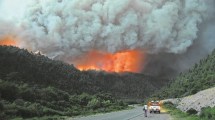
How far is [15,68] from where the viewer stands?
559 ft

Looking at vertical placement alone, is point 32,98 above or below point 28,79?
below

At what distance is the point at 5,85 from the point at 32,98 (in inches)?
423

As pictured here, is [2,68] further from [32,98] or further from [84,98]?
[32,98]

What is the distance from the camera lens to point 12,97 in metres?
85.0

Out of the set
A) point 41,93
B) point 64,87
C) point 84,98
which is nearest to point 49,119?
point 41,93

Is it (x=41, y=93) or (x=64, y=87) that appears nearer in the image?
(x=41, y=93)

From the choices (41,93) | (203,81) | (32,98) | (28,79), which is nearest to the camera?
(32,98)

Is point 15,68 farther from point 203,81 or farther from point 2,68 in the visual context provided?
point 203,81

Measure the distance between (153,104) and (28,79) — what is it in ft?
283

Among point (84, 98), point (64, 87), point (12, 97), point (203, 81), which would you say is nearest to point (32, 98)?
point (12, 97)

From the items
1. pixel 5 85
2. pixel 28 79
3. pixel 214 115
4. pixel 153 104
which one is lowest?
pixel 214 115

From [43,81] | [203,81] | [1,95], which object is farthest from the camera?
[203,81]

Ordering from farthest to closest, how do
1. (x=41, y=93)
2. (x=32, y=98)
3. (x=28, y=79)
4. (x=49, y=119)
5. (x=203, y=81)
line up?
1. (x=203, y=81)
2. (x=28, y=79)
3. (x=41, y=93)
4. (x=32, y=98)
5. (x=49, y=119)

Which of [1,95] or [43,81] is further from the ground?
[43,81]
